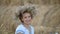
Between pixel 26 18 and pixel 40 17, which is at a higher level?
pixel 26 18

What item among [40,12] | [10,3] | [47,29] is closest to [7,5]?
[10,3]

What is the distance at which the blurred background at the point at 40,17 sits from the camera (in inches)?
162

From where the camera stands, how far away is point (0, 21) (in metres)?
4.37

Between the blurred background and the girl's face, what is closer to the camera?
the girl's face

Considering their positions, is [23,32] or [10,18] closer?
[23,32]

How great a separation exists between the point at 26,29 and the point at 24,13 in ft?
0.58

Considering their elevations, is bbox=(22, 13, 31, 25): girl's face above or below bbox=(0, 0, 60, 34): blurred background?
above

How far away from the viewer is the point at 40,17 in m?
4.25

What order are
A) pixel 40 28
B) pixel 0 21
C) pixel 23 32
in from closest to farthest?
1. pixel 23 32
2. pixel 40 28
3. pixel 0 21

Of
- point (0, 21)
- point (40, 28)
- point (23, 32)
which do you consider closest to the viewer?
point (23, 32)

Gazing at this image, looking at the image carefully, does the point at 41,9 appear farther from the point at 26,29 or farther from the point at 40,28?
the point at 26,29

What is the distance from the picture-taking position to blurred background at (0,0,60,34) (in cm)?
411

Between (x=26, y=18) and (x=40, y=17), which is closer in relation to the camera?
(x=26, y=18)

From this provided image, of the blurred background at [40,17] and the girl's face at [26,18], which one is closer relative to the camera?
the girl's face at [26,18]
